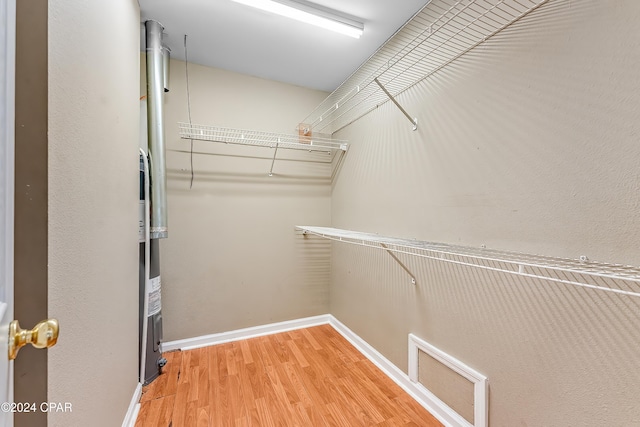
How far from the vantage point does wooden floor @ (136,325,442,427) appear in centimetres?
141

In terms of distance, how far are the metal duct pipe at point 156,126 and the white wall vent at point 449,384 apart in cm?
187

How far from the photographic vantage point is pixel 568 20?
0.90 m

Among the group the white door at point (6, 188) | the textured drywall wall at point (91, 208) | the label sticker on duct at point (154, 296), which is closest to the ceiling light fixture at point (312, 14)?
the textured drywall wall at point (91, 208)

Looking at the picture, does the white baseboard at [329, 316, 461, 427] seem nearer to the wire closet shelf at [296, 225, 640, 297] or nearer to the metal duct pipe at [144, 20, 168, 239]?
the wire closet shelf at [296, 225, 640, 297]

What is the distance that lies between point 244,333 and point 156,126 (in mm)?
1850

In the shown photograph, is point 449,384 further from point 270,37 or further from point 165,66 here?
point 165,66

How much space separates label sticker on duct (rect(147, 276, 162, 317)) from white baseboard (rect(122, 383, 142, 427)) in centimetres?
44

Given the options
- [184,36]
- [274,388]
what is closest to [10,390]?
[274,388]

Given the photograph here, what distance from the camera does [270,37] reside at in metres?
1.78

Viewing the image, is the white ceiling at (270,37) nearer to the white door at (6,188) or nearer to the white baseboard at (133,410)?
the white door at (6,188)

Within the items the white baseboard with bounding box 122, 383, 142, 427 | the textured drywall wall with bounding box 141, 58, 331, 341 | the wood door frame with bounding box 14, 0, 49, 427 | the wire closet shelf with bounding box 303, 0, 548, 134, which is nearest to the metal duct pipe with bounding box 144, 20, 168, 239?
the textured drywall wall with bounding box 141, 58, 331, 341

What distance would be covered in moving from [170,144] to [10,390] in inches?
76.8

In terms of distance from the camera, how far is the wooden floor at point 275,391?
1406 millimetres

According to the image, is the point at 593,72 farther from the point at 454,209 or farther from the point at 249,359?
the point at 249,359
